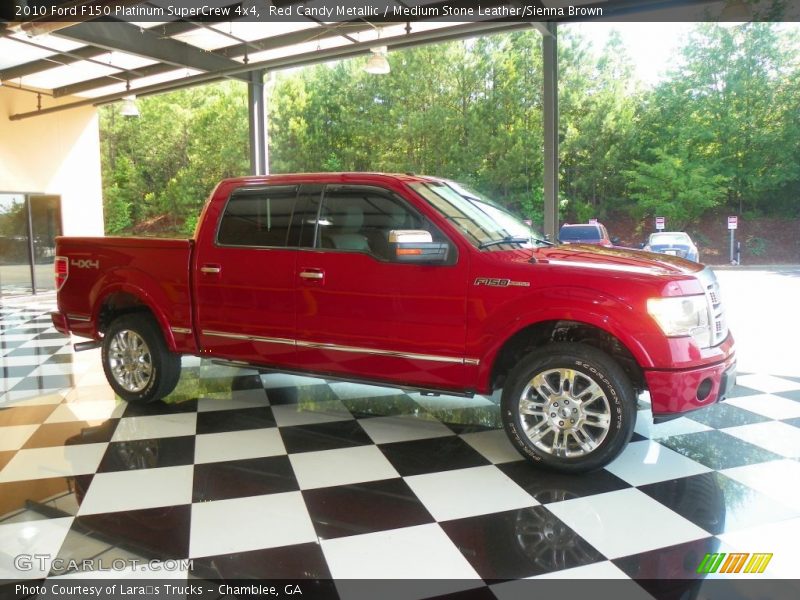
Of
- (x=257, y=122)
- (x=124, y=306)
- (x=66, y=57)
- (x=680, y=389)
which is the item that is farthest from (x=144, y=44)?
(x=680, y=389)

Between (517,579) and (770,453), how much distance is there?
2.04m

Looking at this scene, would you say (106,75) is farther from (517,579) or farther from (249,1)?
(517,579)

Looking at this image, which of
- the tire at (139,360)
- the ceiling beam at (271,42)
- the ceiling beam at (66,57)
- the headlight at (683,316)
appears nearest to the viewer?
the headlight at (683,316)

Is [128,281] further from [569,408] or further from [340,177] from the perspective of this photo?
[569,408]

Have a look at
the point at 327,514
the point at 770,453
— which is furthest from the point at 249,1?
the point at 770,453

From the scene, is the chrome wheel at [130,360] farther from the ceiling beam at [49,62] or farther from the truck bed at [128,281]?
the ceiling beam at [49,62]

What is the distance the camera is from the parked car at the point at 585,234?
5.81 metres

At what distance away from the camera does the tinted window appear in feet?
11.5

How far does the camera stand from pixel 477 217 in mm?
3629

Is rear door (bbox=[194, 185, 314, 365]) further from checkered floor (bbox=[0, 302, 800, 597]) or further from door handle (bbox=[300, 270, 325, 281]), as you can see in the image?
checkered floor (bbox=[0, 302, 800, 597])

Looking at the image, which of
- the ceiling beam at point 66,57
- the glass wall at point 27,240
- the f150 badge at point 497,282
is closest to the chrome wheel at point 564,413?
the f150 badge at point 497,282

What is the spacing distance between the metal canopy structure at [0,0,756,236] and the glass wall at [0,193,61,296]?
265 cm

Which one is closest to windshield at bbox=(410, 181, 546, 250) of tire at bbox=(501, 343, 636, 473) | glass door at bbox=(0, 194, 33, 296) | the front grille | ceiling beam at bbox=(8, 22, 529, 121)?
tire at bbox=(501, 343, 636, 473)

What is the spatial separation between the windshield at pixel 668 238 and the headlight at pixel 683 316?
9.98 feet
